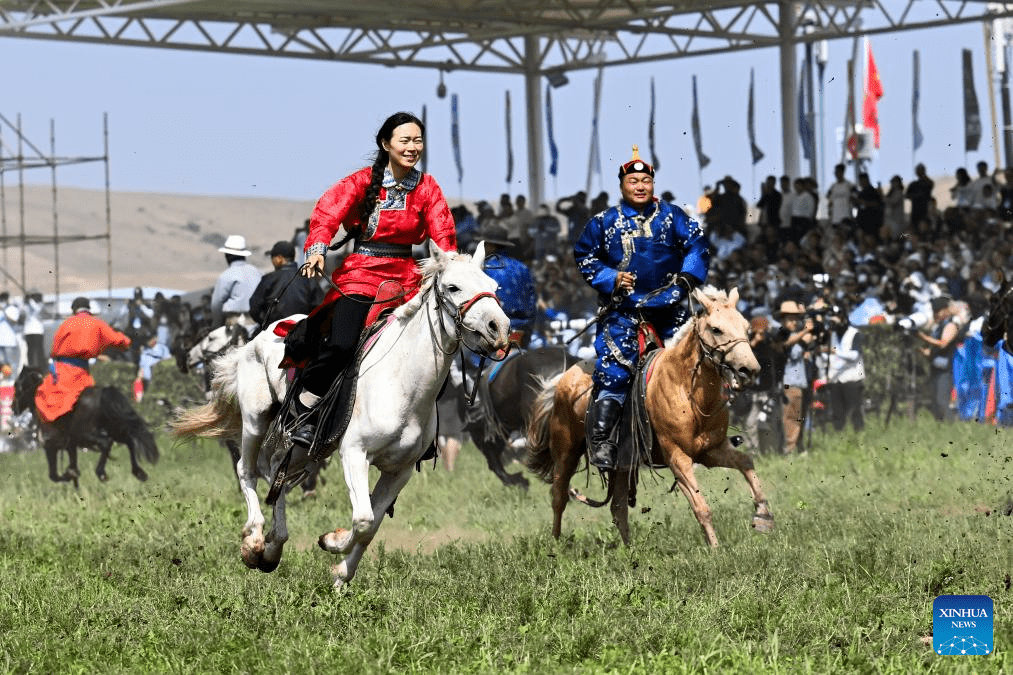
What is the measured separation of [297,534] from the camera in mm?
12312

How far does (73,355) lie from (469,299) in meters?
9.52

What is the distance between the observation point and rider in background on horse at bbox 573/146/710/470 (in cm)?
1078

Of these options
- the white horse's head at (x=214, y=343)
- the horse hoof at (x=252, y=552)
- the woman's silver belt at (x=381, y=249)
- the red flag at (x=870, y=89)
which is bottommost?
the horse hoof at (x=252, y=552)

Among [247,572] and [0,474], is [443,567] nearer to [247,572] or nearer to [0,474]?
[247,572]

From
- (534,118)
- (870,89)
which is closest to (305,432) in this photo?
(534,118)

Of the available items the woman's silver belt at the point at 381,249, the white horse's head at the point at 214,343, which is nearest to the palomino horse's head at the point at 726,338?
the woman's silver belt at the point at 381,249

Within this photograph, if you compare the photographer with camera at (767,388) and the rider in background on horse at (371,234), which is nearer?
the rider in background on horse at (371,234)

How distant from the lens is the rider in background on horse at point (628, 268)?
35.4ft

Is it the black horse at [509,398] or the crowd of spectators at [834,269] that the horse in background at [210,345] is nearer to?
the black horse at [509,398]

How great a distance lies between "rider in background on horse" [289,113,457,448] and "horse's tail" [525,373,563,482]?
2.51 metres

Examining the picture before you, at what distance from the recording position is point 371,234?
9383 mm

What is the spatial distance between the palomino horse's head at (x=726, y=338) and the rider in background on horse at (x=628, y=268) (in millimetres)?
329

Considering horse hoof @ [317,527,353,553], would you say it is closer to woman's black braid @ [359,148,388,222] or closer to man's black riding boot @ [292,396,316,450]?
man's black riding boot @ [292,396,316,450]

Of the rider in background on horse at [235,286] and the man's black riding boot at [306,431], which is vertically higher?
the rider in background on horse at [235,286]
